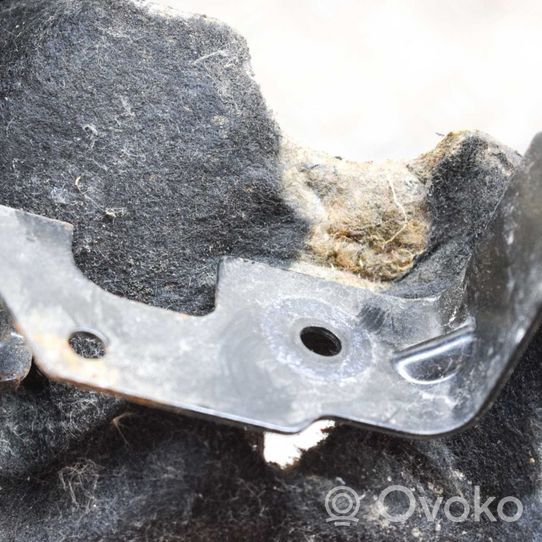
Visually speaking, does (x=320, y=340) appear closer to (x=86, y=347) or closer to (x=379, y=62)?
(x=86, y=347)

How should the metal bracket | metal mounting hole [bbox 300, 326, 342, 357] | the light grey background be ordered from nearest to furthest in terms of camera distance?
the metal bracket < metal mounting hole [bbox 300, 326, 342, 357] < the light grey background

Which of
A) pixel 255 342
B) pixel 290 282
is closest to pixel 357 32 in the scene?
pixel 290 282

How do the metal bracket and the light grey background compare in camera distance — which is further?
the light grey background

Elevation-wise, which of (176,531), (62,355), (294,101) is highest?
(62,355)

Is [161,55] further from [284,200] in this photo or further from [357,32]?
[357,32]

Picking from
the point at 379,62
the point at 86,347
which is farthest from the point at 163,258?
the point at 379,62

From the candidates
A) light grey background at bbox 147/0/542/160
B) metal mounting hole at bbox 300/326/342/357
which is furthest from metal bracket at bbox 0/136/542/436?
light grey background at bbox 147/0/542/160

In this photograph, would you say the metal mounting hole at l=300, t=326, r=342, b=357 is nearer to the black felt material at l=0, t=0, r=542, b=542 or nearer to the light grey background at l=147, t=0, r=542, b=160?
the black felt material at l=0, t=0, r=542, b=542
